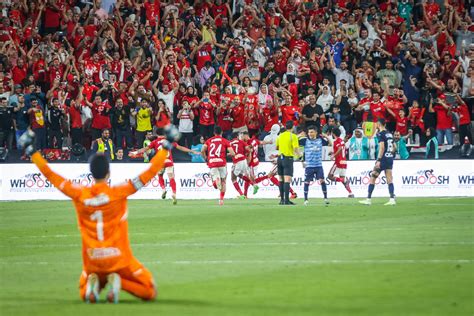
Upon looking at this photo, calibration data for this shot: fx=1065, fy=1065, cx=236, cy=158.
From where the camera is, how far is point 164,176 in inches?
1419

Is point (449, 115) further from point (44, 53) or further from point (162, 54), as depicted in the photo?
point (44, 53)

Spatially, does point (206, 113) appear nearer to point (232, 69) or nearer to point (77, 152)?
point (232, 69)

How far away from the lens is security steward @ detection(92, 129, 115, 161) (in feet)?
118

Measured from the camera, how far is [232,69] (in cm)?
3816

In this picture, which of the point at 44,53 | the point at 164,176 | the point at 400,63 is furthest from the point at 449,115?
the point at 44,53

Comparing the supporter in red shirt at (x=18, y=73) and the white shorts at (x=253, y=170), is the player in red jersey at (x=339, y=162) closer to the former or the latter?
the white shorts at (x=253, y=170)

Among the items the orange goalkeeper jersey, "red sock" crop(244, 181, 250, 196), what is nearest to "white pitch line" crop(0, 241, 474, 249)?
the orange goalkeeper jersey

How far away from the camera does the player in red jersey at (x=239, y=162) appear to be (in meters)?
34.0

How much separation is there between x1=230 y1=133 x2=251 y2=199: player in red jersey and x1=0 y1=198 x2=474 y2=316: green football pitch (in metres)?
6.23

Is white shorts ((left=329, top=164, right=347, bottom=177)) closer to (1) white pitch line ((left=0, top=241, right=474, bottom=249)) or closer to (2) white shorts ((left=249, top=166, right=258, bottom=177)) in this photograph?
(2) white shorts ((left=249, top=166, right=258, bottom=177))

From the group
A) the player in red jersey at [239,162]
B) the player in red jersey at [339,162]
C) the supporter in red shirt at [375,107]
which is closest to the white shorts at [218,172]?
the player in red jersey at [239,162]

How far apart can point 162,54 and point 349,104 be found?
686cm

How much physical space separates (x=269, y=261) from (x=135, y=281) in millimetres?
4419

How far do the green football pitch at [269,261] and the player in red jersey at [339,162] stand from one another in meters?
6.08
